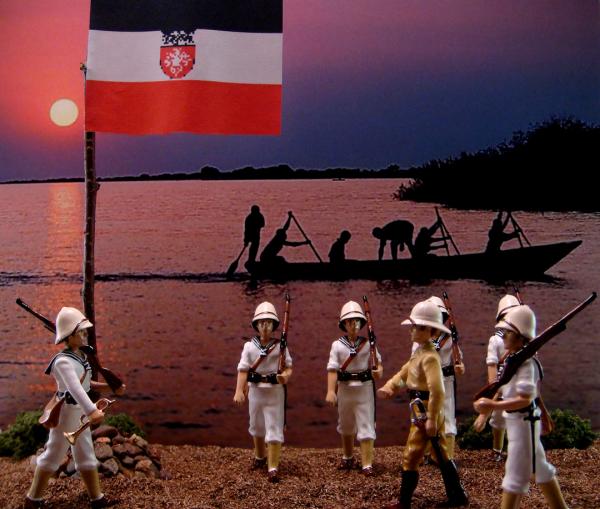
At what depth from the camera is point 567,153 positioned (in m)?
8.09

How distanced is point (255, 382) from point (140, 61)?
2.83 metres

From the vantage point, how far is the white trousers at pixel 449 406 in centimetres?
648

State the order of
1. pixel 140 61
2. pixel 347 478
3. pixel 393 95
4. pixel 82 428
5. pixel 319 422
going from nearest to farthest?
1. pixel 82 428
2. pixel 347 478
3. pixel 140 61
4. pixel 319 422
5. pixel 393 95

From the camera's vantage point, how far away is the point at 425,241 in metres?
7.75

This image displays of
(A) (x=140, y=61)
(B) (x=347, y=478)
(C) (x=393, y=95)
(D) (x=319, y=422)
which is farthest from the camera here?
(C) (x=393, y=95)

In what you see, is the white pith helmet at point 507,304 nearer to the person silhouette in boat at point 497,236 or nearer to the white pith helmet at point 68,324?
the person silhouette in boat at point 497,236

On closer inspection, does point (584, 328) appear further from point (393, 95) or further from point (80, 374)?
point (80, 374)

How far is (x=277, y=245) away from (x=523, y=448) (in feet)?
11.2

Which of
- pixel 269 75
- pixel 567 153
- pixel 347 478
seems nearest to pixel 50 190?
pixel 269 75

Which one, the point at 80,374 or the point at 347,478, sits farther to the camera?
the point at 347,478

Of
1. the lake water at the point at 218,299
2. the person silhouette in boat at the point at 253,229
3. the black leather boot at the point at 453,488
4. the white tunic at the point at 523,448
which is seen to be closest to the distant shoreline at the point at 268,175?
the lake water at the point at 218,299

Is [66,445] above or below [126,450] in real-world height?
above

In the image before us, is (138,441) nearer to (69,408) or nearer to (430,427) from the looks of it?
(69,408)

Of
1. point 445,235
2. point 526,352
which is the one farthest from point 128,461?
point 445,235
